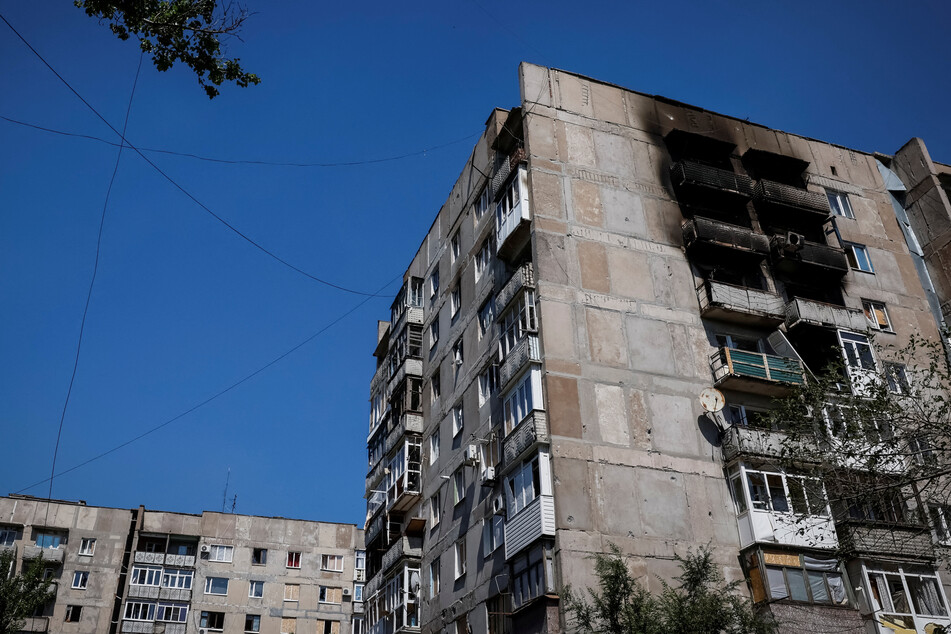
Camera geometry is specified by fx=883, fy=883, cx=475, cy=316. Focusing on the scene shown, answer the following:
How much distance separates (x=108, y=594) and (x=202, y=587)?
5.72 metres

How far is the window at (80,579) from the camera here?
5575 centimetres

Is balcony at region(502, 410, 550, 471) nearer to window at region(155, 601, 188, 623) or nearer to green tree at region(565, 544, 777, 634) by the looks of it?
green tree at region(565, 544, 777, 634)

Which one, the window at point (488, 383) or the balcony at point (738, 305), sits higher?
the balcony at point (738, 305)

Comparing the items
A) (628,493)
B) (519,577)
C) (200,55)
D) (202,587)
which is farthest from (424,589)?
(202,587)

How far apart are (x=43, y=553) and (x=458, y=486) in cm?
3609

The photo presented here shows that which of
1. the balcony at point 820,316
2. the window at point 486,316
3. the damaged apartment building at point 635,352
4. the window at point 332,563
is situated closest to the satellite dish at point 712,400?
the damaged apartment building at point 635,352

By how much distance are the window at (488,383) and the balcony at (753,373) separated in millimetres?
7563

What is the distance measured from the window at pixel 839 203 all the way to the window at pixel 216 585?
A: 4348 cm

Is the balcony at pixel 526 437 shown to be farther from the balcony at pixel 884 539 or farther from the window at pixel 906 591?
the window at pixel 906 591

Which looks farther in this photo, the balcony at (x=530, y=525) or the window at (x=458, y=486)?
the window at (x=458, y=486)

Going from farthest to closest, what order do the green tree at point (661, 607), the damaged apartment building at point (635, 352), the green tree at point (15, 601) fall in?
the green tree at point (15, 601)
the damaged apartment building at point (635, 352)
the green tree at point (661, 607)

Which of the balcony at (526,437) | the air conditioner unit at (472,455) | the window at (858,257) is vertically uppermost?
the window at (858,257)

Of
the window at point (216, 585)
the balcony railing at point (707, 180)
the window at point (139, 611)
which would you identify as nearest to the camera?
the balcony railing at point (707, 180)

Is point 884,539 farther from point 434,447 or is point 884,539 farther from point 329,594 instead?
point 329,594
